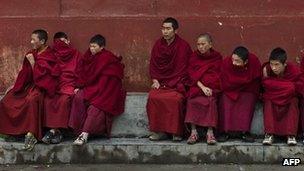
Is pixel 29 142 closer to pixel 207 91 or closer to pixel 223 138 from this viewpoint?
pixel 207 91

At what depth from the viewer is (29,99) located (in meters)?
6.34

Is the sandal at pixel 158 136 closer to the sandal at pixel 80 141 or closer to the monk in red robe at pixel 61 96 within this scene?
the sandal at pixel 80 141

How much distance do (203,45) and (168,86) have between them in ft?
1.98

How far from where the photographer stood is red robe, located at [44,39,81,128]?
6359 millimetres

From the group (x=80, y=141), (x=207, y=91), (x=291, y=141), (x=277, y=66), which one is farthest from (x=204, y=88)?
(x=80, y=141)

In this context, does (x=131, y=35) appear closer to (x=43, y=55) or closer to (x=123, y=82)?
(x=123, y=82)

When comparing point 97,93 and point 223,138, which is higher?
point 97,93

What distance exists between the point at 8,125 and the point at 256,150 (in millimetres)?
2695

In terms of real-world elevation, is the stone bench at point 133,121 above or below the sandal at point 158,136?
above

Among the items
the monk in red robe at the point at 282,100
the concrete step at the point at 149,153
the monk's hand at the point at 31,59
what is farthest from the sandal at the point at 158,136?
the monk's hand at the point at 31,59

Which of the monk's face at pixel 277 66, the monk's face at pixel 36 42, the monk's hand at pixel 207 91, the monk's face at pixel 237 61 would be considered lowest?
the monk's hand at pixel 207 91

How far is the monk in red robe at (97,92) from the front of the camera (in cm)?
635

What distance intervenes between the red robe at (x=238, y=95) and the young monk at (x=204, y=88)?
10 centimetres

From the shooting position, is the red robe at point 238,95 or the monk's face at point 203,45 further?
the monk's face at point 203,45
